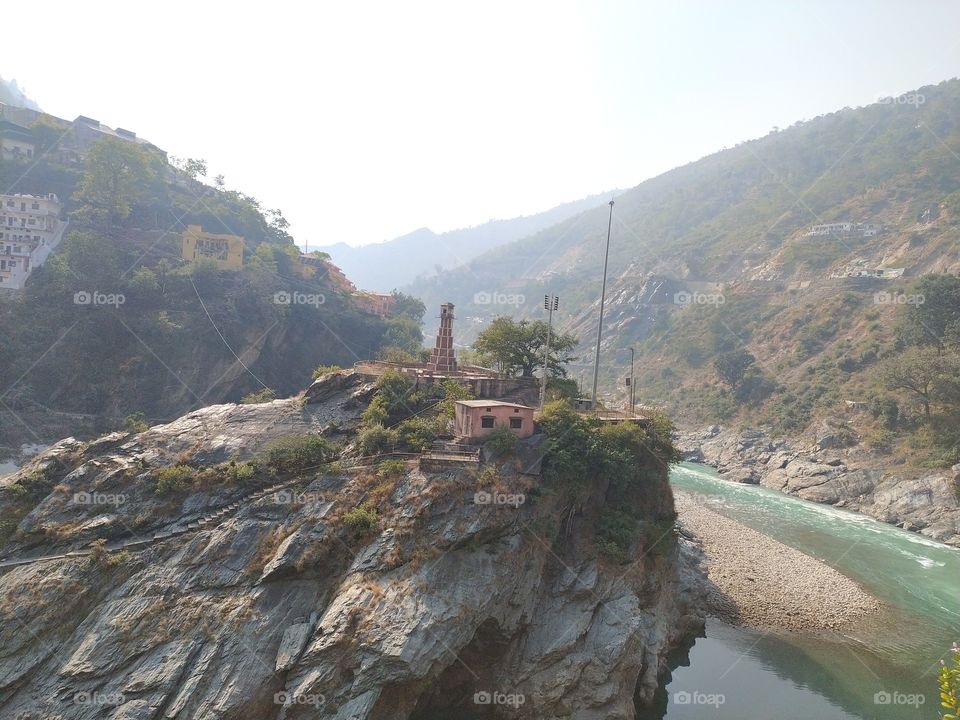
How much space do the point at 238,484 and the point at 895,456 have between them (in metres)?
69.2

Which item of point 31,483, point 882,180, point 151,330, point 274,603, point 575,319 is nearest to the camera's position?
point 274,603

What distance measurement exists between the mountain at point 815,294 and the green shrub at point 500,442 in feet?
179

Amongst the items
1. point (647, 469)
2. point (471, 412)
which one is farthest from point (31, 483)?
point (647, 469)

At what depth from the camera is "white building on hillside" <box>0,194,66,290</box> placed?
61.6m

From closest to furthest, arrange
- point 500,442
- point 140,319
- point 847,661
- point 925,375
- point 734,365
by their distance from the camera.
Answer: point 500,442
point 847,661
point 925,375
point 140,319
point 734,365

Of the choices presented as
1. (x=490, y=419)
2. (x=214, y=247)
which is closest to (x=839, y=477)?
(x=490, y=419)

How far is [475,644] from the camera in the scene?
73.7 ft

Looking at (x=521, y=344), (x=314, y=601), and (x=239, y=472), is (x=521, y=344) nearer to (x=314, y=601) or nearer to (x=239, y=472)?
(x=239, y=472)

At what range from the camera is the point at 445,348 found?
37656 millimetres

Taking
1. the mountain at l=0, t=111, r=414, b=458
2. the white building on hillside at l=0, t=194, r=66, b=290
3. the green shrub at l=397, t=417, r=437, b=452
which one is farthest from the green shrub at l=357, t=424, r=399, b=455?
the white building on hillside at l=0, t=194, r=66, b=290

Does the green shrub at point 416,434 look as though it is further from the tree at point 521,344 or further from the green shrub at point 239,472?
the tree at point 521,344

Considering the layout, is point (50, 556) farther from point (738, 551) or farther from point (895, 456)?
point (895, 456)

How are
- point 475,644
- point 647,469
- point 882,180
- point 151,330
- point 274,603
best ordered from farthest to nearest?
point 882,180 < point 151,330 < point 647,469 < point 475,644 < point 274,603

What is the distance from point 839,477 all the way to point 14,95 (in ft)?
824
